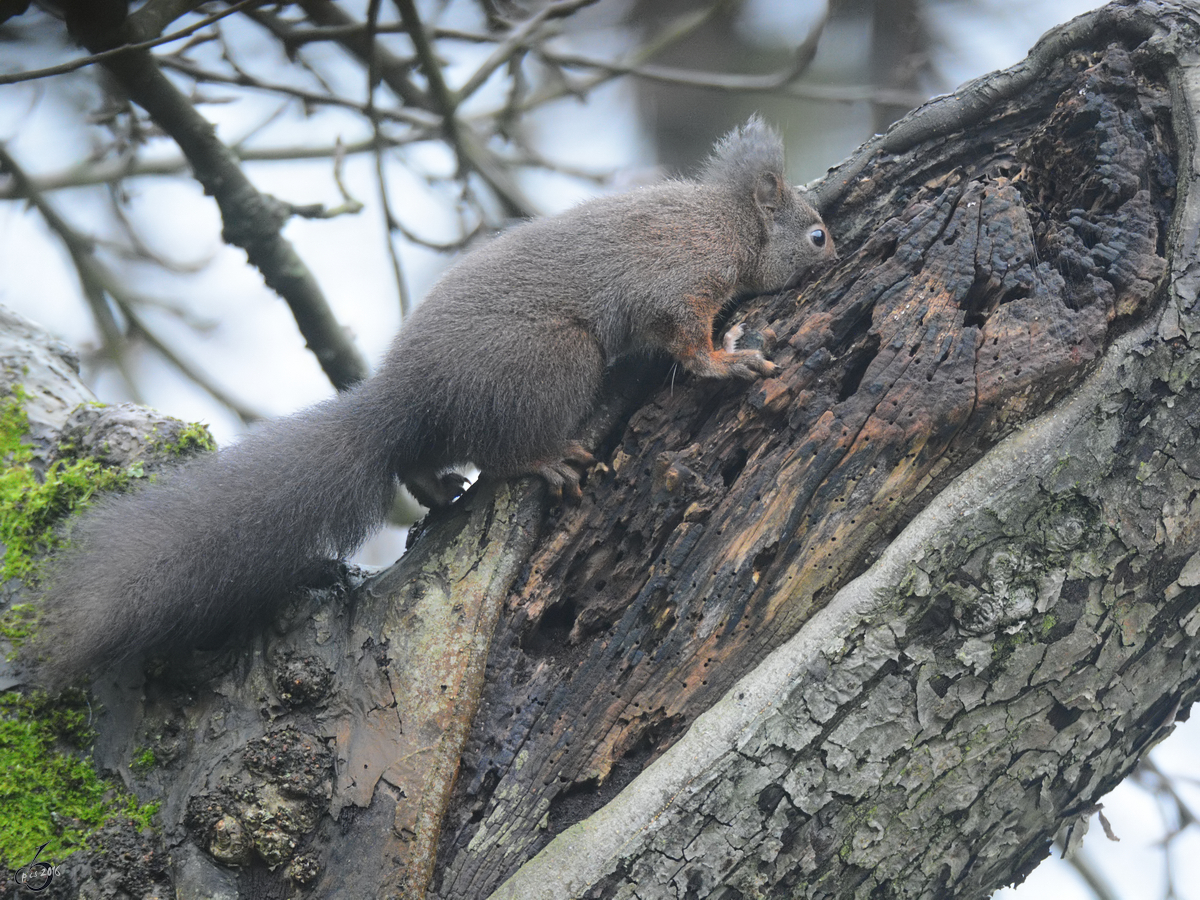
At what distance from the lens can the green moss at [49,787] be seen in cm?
239

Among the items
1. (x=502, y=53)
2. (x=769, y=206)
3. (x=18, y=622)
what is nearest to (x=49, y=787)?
(x=18, y=622)

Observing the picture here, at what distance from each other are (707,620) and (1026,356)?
3.88 ft

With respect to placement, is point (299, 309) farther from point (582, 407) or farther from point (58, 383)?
point (582, 407)

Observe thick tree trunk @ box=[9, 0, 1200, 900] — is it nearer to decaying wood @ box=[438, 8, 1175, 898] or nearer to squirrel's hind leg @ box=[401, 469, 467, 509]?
decaying wood @ box=[438, 8, 1175, 898]

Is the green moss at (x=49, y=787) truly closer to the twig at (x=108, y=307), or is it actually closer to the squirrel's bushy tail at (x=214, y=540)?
the squirrel's bushy tail at (x=214, y=540)

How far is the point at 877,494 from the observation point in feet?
8.30

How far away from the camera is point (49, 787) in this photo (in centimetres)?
251

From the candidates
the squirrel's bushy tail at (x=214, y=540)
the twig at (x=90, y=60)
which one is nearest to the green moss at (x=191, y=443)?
the squirrel's bushy tail at (x=214, y=540)

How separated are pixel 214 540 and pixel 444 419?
83cm

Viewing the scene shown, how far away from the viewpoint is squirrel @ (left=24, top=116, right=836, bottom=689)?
8.70 ft

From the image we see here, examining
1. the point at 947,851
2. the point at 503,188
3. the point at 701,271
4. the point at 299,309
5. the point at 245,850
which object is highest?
the point at 503,188

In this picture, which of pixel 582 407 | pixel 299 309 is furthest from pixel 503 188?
pixel 582 407

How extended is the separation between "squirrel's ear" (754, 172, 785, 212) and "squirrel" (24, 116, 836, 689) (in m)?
0.01

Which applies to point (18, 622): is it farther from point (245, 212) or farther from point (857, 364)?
point (857, 364)
